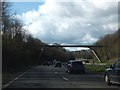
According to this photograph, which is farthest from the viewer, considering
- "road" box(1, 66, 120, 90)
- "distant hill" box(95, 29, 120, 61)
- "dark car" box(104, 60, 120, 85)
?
"distant hill" box(95, 29, 120, 61)

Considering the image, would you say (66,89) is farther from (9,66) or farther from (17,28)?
(17,28)

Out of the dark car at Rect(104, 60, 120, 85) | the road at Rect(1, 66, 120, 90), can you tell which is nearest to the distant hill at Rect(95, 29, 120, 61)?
the road at Rect(1, 66, 120, 90)

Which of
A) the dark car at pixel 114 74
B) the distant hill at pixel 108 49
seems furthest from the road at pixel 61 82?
the distant hill at pixel 108 49

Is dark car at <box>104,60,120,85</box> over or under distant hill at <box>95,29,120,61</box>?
under

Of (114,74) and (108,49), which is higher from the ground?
(108,49)

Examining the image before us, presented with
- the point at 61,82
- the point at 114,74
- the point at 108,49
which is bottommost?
the point at 61,82

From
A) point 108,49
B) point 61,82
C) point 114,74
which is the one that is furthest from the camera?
point 108,49

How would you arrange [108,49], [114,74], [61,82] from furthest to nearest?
1. [108,49]
2. [61,82]
3. [114,74]

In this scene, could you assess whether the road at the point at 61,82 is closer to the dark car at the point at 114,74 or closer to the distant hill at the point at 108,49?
the dark car at the point at 114,74

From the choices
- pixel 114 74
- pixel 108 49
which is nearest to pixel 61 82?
pixel 114 74

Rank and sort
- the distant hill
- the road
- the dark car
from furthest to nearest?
the distant hill < the road < the dark car

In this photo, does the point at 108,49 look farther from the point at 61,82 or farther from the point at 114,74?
the point at 114,74

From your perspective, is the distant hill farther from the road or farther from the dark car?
the dark car

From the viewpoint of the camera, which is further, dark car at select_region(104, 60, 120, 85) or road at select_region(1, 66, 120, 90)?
road at select_region(1, 66, 120, 90)
